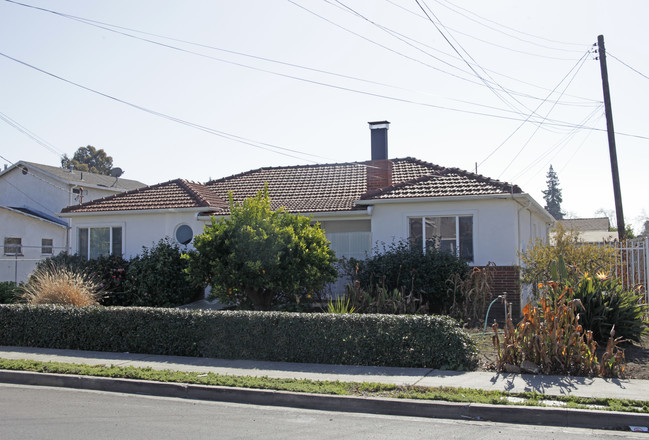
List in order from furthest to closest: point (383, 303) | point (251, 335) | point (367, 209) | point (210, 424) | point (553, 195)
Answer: point (553, 195) < point (367, 209) < point (383, 303) < point (251, 335) < point (210, 424)

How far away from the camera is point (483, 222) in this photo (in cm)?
1541

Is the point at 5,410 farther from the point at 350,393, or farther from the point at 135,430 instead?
the point at 350,393

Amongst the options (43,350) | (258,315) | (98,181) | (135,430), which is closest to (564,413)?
(135,430)

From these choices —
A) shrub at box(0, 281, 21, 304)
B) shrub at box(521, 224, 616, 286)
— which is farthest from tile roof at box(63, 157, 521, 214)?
shrub at box(0, 281, 21, 304)

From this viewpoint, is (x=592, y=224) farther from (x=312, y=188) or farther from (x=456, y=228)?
(x=456, y=228)

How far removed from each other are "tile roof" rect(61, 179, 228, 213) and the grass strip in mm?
8602

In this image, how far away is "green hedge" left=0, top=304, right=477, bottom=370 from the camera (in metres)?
9.28

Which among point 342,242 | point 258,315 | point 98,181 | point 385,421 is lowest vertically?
point 385,421

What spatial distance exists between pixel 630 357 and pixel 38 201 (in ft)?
107

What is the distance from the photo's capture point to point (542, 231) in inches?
879

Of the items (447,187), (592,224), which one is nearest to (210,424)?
(447,187)

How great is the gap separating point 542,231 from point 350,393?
55.4 ft

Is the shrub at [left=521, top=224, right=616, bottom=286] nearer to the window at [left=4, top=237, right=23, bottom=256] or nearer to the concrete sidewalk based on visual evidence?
the concrete sidewalk

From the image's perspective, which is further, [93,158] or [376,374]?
[93,158]
